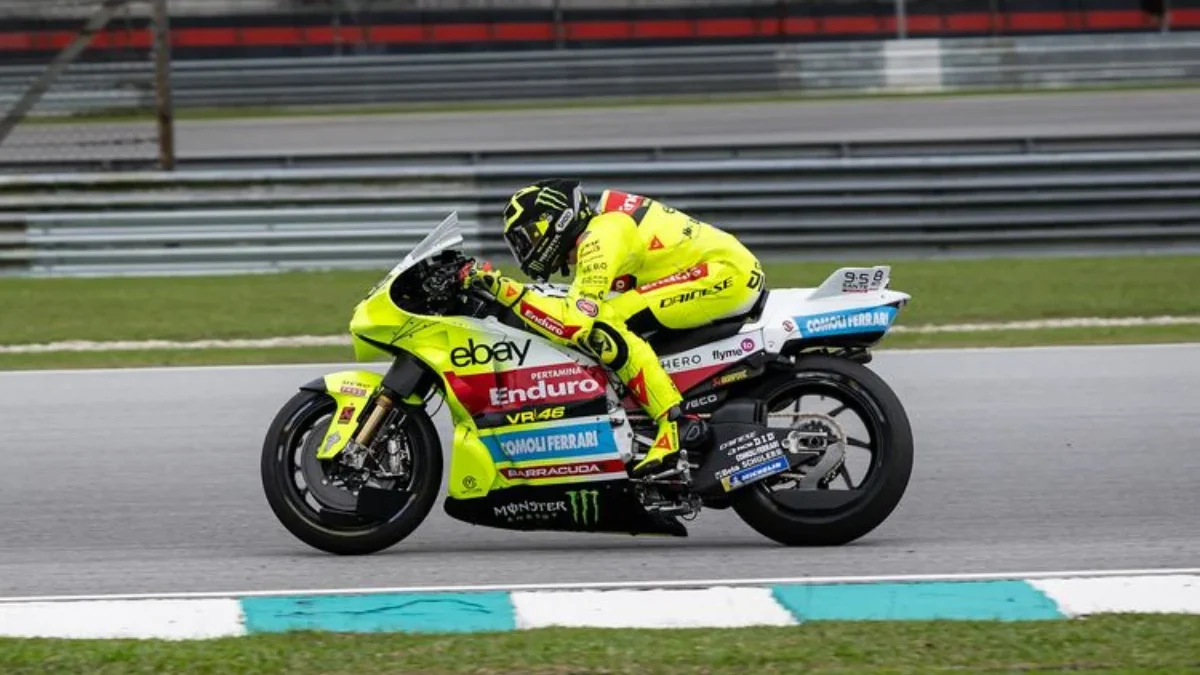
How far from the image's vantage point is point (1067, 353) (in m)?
11.6

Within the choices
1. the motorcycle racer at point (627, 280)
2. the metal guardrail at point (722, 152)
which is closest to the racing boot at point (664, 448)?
the motorcycle racer at point (627, 280)

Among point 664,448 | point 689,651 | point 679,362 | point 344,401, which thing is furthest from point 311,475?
Result: point 689,651

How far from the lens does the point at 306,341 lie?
42.2 feet

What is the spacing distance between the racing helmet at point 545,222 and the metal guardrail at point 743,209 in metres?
9.14

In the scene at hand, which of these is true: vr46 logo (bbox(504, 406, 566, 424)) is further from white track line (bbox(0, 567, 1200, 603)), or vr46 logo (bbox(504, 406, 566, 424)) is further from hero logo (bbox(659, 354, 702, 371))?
white track line (bbox(0, 567, 1200, 603))

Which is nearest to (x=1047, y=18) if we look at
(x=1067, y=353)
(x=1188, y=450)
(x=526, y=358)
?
(x=1067, y=353)

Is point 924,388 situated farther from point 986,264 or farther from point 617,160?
point 617,160

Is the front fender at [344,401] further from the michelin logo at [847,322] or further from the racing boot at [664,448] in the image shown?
the michelin logo at [847,322]

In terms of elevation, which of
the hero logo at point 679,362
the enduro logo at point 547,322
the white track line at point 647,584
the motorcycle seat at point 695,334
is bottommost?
the white track line at point 647,584

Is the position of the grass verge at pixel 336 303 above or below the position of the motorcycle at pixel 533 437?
below

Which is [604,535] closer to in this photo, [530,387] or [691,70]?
[530,387]

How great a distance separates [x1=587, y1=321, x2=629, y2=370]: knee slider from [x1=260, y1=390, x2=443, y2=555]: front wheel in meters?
0.67

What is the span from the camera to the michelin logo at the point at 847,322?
6.92 m

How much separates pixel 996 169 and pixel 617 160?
11.4 ft
